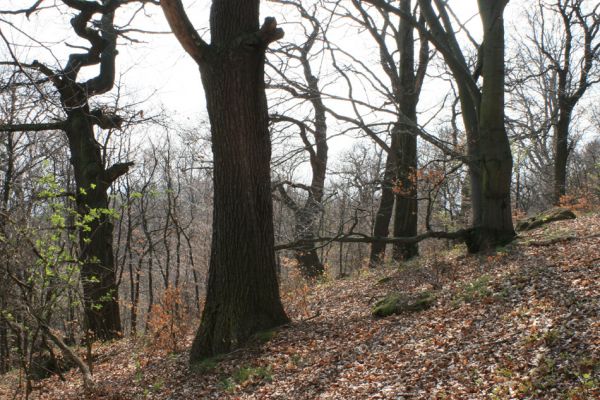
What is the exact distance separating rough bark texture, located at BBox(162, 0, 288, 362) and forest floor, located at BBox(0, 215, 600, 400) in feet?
1.48

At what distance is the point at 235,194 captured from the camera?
775 cm

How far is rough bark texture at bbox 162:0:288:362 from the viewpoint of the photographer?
7.68 meters

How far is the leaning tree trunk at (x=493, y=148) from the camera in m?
10.3

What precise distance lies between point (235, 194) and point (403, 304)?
9.45 feet

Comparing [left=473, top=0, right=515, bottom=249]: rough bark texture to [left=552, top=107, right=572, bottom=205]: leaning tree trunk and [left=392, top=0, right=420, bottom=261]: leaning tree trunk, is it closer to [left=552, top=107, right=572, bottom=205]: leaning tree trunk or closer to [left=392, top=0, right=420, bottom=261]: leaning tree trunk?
[left=392, top=0, right=420, bottom=261]: leaning tree trunk

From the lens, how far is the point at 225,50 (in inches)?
305

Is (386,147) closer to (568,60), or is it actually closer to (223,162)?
(223,162)

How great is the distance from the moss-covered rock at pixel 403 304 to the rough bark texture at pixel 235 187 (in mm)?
1540

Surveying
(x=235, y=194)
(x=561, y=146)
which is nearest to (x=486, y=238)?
(x=235, y=194)

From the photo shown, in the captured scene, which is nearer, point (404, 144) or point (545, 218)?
point (545, 218)

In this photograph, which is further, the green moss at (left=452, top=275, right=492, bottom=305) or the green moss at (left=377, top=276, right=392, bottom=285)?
the green moss at (left=377, top=276, right=392, bottom=285)

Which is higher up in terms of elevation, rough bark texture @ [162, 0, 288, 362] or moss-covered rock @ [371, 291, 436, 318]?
rough bark texture @ [162, 0, 288, 362]

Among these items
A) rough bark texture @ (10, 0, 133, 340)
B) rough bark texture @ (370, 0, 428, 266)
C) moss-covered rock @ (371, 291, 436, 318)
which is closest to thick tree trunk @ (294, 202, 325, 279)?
rough bark texture @ (370, 0, 428, 266)

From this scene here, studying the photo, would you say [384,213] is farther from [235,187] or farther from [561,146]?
[235,187]
